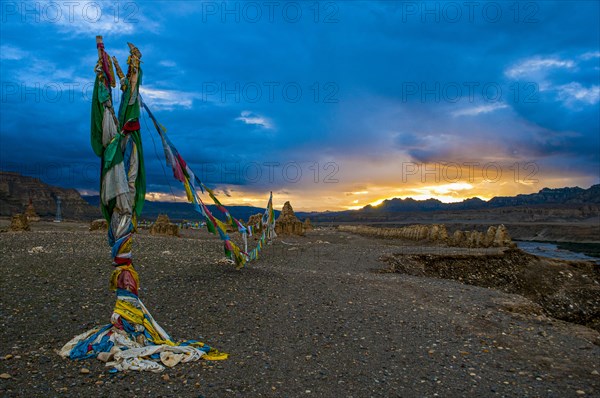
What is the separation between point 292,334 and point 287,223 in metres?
37.1

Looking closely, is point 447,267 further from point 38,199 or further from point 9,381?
point 38,199

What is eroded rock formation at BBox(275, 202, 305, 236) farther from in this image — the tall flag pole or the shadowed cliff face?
the shadowed cliff face

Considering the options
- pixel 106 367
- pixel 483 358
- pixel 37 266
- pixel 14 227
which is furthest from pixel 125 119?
pixel 14 227

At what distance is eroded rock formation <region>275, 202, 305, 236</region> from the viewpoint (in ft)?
154

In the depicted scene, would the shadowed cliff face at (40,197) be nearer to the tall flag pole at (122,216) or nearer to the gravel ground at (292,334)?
the gravel ground at (292,334)

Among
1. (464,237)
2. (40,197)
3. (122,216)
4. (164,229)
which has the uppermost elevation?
(40,197)

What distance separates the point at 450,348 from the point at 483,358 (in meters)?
0.78

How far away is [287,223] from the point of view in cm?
4734

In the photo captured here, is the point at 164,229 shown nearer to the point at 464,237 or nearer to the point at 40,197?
the point at 464,237

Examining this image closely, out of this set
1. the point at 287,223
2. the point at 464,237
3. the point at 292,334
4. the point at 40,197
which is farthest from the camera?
the point at 40,197

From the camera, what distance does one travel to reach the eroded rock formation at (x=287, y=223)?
47.0 m

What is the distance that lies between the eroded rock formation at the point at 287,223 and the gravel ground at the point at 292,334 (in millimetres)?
29904

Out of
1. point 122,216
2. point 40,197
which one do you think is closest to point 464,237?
point 122,216

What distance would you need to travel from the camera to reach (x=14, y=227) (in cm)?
3284
